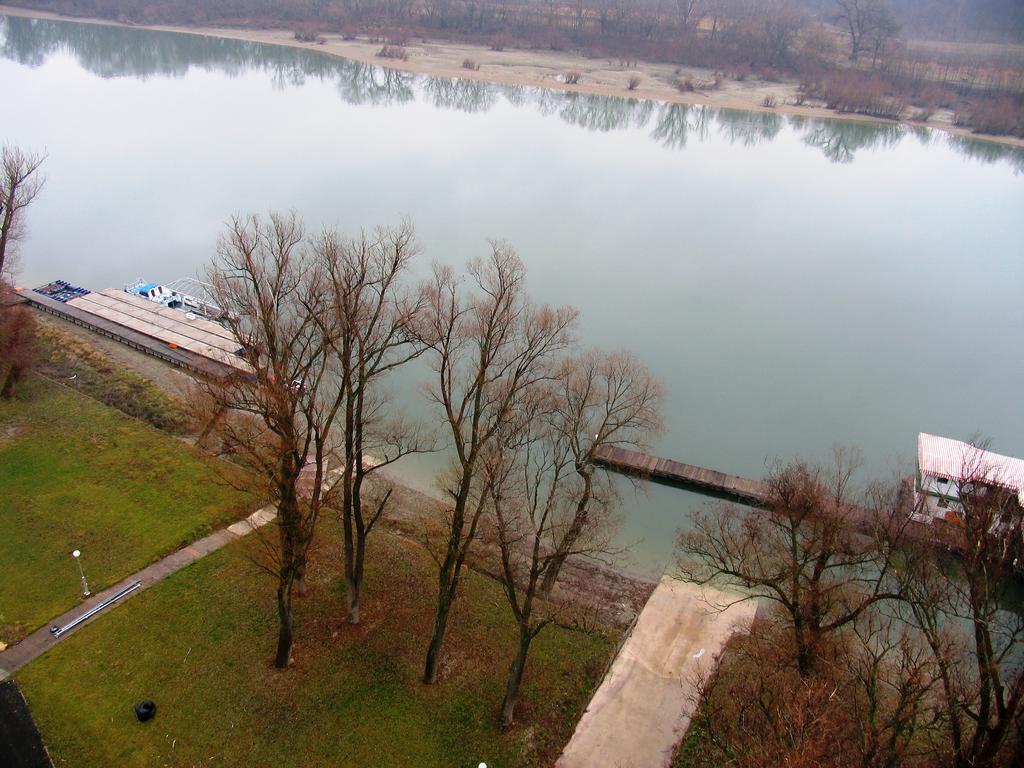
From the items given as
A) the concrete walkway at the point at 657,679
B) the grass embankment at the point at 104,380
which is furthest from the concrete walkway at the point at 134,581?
the concrete walkway at the point at 657,679

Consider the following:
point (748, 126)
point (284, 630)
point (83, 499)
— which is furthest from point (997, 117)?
point (83, 499)

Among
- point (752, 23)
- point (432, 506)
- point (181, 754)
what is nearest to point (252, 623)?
point (181, 754)

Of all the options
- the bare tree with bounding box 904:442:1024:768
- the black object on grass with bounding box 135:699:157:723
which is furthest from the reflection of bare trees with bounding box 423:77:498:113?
the black object on grass with bounding box 135:699:157:723

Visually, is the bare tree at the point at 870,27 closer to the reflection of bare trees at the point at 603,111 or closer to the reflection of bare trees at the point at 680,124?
the reflection of bare trees at the point at 680,124

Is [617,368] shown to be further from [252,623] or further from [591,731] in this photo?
[252,623]

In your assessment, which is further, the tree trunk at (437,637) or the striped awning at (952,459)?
the striped awning at (952,459)
